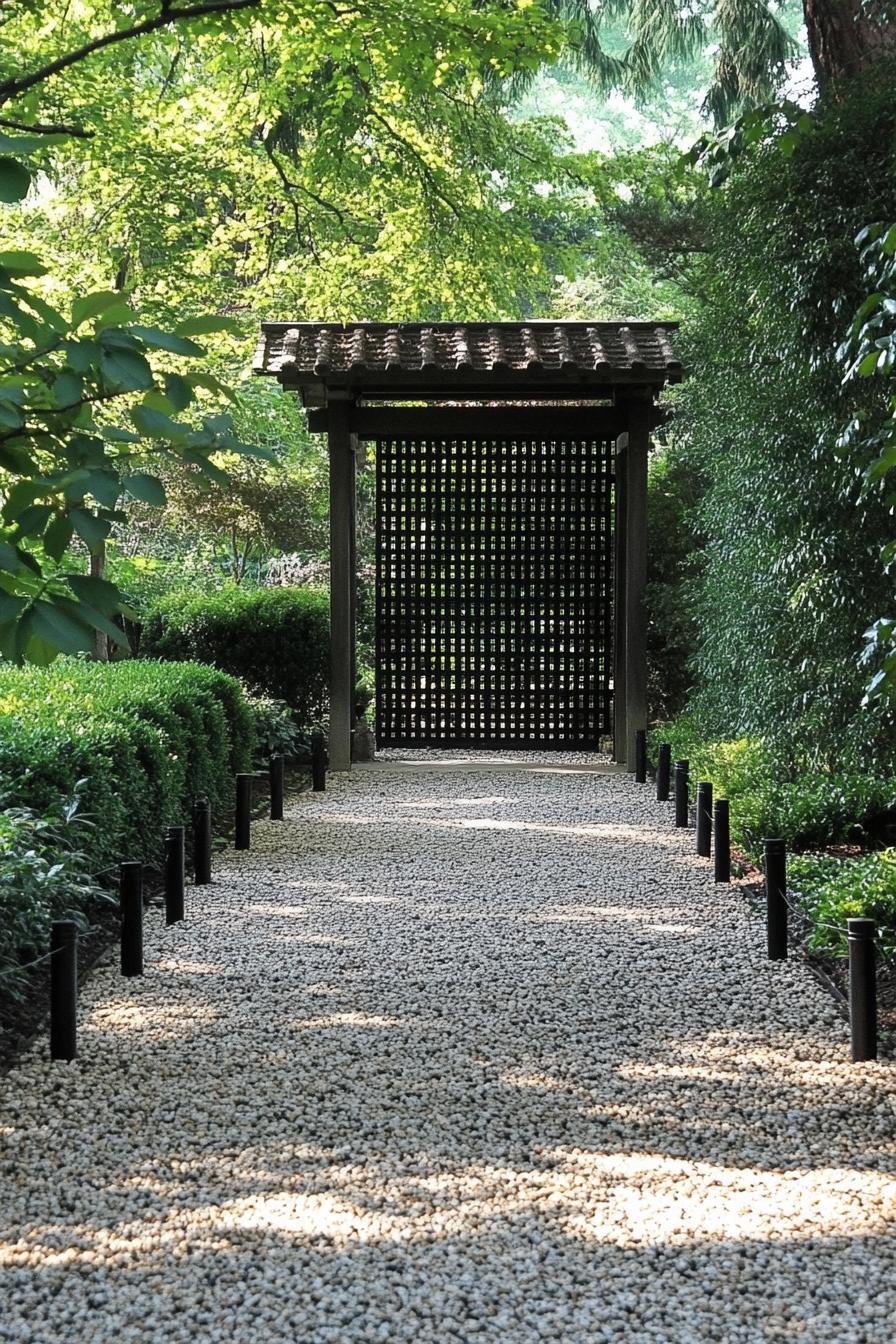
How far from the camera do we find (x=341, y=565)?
10180mm

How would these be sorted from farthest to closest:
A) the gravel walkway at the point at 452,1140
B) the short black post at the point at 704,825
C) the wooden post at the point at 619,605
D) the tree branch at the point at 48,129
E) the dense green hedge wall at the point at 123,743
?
the wooden post at the point at 619,605, the short black post at the point at 704,825, the dense green hedge wall at the point at 123,743, the tree branch at the point at 48,129, the gravel walkway at the point at 452,1140

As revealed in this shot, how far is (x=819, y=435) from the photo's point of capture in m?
7.16

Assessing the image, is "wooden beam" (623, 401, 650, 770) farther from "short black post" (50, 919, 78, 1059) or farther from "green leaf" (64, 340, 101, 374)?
"green leaf" (64, 340, 101, 374)

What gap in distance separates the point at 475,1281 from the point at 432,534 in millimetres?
8795

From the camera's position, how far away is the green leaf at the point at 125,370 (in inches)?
71.3

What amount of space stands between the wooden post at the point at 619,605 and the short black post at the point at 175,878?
525cm

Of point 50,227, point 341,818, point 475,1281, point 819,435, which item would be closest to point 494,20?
point 819,435

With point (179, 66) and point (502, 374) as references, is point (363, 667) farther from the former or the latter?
point (179, 66)

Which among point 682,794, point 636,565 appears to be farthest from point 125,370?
point 636,565

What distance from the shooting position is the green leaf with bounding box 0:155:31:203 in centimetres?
179

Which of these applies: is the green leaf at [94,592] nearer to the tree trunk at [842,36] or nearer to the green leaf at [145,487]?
the green leaf at [145,487]

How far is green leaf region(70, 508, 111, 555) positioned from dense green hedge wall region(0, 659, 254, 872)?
367 cm

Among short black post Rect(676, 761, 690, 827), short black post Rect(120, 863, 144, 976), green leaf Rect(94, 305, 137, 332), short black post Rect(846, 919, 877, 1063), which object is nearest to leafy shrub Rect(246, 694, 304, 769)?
short black post Rect(676, 761, 690, 827)

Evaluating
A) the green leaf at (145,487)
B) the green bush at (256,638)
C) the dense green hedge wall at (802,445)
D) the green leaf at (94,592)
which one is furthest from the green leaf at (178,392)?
the green bush at (256,638)
